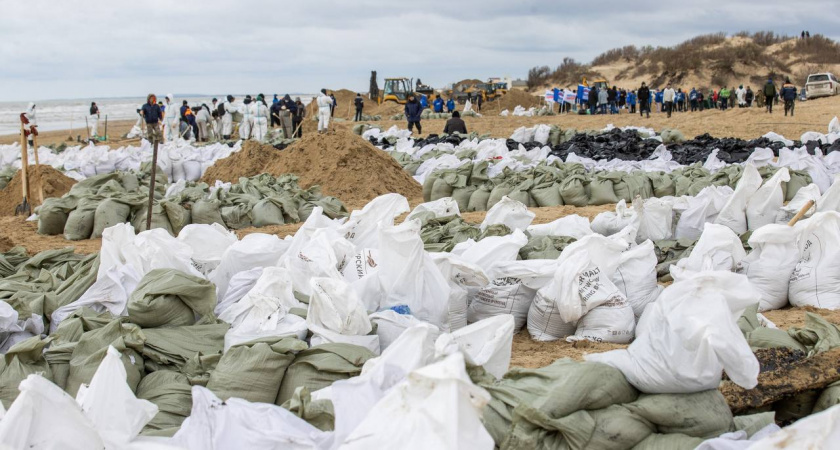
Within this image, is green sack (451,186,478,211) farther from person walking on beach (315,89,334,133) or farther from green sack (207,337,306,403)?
person walking on beach (315,89,334,133)

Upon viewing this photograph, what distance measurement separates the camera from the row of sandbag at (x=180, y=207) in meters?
7.37

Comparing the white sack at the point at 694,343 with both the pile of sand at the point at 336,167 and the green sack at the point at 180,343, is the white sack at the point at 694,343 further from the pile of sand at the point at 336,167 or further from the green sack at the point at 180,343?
the pile of sand at the point at 336,167

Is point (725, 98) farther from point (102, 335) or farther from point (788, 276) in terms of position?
point (102, 335)

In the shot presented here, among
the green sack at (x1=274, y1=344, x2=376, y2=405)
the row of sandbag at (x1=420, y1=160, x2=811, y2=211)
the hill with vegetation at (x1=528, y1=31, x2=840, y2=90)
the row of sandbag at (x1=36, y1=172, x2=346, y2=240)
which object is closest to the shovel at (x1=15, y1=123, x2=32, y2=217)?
the row of sandbag at (x1=36, y1=172, x2=346, y2=240)

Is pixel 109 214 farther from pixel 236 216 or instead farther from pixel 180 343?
pixel 180 343

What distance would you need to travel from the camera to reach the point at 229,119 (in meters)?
21.4

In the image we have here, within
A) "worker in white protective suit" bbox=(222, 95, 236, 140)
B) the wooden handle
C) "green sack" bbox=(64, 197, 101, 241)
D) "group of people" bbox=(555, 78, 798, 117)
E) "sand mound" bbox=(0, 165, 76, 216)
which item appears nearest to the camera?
the wooden handle

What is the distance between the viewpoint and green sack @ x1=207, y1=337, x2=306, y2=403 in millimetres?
2848

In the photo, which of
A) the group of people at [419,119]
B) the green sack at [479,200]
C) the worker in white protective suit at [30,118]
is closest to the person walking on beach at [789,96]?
the group of people at [419,119]

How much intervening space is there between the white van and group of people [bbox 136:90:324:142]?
53.5 feet

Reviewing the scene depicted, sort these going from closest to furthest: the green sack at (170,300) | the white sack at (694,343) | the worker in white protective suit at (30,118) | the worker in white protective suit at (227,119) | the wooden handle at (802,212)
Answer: the white sack at (694,343), the green sack at (170,300), the wooden handle at (802,212), the worker in white protective suit at (30,118), the worker in white protective suit at (227,119)

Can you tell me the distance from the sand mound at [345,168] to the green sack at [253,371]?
21.5 ft

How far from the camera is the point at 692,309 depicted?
2.38 meters

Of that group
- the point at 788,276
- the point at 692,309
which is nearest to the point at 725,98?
the point at 788,276
